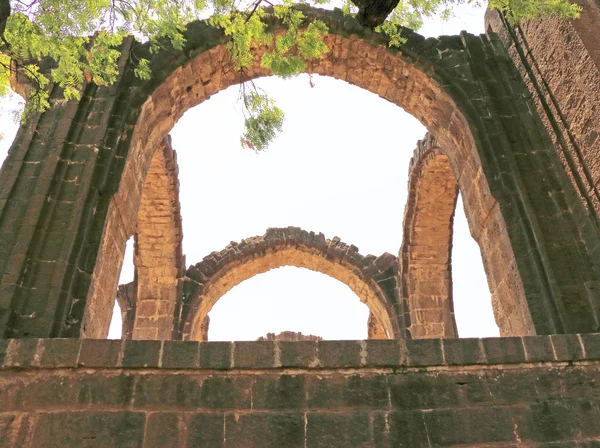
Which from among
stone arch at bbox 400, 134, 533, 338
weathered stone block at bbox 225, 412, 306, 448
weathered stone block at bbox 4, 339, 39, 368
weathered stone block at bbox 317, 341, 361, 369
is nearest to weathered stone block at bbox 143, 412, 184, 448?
weathered stone block at bbox 225, 412, 306, 448

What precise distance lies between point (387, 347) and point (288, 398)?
73cm

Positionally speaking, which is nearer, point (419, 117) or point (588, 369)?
point (588, 369)

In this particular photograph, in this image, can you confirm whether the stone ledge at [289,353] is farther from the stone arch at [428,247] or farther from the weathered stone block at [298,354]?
the stone arch at [428,247]

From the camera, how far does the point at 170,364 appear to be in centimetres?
357

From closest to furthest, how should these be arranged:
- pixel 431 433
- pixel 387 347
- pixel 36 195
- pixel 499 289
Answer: pixel 431 433
pixel 387 347
pixel 36 195
pixel 499 289

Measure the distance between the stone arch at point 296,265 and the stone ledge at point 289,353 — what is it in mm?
7170

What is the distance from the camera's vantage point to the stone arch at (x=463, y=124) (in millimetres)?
4723

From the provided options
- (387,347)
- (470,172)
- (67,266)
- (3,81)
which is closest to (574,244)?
(470,172)

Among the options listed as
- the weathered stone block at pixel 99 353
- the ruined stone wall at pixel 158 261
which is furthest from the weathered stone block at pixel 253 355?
the ruined stone wall at pixel 158 261

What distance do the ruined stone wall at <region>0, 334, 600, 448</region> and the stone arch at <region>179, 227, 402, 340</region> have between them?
7240mm

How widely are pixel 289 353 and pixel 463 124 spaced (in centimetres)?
350

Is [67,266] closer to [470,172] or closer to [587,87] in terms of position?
[470,172]

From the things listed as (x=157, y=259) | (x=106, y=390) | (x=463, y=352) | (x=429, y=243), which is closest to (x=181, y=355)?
(x=106, y=390)

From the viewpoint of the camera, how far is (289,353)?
3.64 metres
